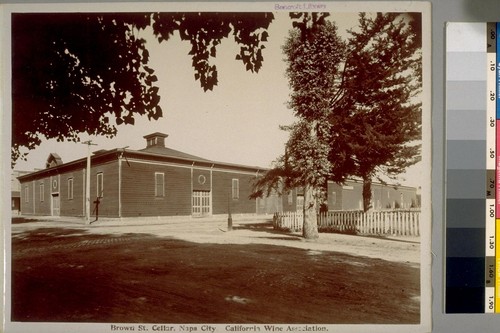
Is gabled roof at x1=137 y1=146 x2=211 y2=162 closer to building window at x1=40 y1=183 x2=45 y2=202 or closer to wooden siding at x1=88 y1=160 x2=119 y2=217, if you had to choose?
wooden siding at x1=88 y1=160 x2=119 y2=217

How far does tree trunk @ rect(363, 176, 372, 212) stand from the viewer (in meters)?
1.49

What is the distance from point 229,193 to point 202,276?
0.29m

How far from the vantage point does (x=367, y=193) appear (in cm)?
150

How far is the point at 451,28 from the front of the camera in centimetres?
144

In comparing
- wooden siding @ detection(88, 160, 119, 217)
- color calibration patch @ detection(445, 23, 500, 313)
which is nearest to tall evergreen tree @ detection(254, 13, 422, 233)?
color calibration patch @ detection(445, 23, 500, 313)

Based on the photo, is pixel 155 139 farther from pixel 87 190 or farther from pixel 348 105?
pixel 348 105

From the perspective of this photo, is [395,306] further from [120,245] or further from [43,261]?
[43,261]

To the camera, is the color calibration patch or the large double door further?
the large double door

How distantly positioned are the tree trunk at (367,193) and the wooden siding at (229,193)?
15.0 inches

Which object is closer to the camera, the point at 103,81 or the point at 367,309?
the point at 367,309

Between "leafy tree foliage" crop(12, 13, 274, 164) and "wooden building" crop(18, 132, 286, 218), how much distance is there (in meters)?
0.11

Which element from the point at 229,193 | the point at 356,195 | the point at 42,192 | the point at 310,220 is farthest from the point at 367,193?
the point at 42,192

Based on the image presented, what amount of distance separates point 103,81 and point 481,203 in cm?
135

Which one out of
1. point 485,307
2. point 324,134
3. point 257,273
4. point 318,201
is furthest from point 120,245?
point 485,307
